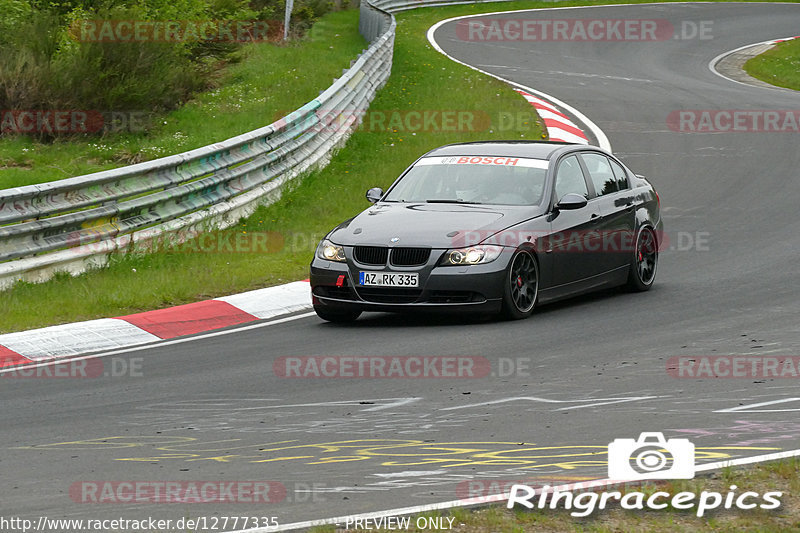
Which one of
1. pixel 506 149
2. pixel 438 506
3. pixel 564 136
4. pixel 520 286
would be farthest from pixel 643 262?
pixel 564 136

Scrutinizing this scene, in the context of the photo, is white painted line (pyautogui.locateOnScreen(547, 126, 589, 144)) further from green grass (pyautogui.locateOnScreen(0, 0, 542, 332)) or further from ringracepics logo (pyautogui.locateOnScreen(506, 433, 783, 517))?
ringracepics logo (pyautogui.locateOnScreen(506, 433, 783, 517))

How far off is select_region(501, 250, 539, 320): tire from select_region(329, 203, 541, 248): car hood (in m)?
0.33

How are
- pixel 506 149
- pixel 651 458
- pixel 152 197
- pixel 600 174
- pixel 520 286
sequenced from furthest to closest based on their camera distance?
pixel 152 197, pixel 600 174, pixel 506 149, pixel 520 286, pixel 651 458

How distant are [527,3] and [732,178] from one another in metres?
31.2

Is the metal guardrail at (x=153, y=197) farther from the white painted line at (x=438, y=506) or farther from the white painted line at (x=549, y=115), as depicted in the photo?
the white painted line at (x=438, y=506)

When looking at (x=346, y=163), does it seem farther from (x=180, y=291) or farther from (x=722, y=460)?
(x=722, y=460)

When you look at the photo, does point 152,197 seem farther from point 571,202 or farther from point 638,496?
point 638,496

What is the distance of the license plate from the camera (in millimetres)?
10531

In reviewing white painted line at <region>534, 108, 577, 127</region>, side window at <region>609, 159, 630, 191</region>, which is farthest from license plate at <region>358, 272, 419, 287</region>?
white painted line at <region>534, 108, 577, 127</region>

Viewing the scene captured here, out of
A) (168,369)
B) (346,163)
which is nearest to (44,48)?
(346,163)

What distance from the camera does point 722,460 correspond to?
6102 millimetres

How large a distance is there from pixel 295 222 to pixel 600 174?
15.6 ft

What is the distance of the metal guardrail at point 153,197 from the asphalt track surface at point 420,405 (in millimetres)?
2735

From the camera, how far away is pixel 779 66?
33.4 m
